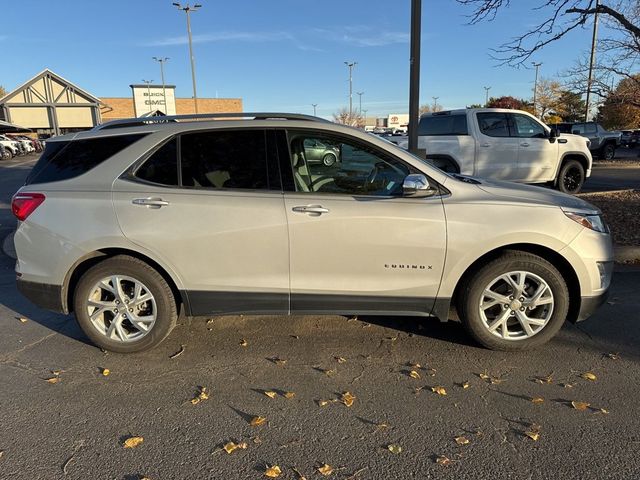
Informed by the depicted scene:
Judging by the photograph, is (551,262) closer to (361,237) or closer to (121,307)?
(361,237)

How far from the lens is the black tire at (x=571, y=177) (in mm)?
10625

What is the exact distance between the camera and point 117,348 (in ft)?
12.3

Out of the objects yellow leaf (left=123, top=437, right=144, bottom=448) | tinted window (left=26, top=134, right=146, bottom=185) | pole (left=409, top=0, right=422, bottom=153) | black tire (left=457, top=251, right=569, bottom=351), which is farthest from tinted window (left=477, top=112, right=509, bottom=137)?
yellow leaf (left=123, top=437, right=144, bottom=448)

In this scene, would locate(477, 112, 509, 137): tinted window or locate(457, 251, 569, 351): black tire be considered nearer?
locate(457, 251, 569, 351): black tire

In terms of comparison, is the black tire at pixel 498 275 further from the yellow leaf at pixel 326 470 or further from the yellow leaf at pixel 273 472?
the yellow leaf at pixel 273 472

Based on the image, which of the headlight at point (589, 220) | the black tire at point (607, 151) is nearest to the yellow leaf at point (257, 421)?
the headlight at point (589, 220)

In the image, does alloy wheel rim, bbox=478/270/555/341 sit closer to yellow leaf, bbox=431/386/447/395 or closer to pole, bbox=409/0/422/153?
yellow leaf, bbox=431/386/447/395

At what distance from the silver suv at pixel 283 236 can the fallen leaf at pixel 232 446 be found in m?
1.17

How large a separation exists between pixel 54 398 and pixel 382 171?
2.76m

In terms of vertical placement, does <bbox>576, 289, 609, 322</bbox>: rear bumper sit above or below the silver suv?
below

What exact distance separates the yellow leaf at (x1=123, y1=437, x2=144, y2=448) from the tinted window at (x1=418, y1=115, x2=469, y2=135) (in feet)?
29.5

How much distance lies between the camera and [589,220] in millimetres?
3568

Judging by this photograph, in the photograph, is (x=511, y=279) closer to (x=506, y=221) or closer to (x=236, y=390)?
(x=506, y=221)

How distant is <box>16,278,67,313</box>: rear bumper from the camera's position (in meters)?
3.70
